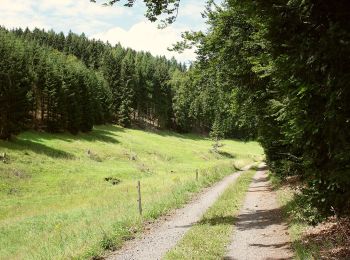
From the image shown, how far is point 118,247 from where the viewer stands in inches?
490

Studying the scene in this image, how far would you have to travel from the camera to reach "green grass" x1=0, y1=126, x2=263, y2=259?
15.4 m

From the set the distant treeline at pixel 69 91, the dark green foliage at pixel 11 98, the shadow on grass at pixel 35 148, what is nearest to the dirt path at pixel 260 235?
the shadow on grass at pixel 35 148

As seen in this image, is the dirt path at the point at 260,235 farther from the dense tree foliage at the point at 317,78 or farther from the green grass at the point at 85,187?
the green grass at the point at 85,187

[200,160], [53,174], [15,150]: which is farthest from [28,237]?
[200,160]

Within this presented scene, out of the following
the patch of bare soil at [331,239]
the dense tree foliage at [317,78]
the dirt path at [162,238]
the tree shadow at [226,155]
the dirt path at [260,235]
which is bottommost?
the tree shadow at [226,155]

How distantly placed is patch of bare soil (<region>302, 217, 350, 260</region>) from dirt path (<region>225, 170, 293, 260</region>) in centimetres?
68

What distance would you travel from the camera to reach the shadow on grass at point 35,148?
174ft

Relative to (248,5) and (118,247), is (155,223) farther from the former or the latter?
(248,5)

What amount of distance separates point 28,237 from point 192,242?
11.7m

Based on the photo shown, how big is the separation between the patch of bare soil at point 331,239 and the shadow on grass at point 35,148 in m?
46.9

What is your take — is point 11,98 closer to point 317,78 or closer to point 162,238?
point 162,238

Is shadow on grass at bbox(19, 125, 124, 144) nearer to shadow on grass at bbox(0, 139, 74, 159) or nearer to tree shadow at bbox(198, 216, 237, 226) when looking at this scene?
shadow on grass at bbox(0, 139, 74, 159)

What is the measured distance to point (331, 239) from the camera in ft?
32.3

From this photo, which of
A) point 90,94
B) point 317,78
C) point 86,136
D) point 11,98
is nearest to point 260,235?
point 317,78
